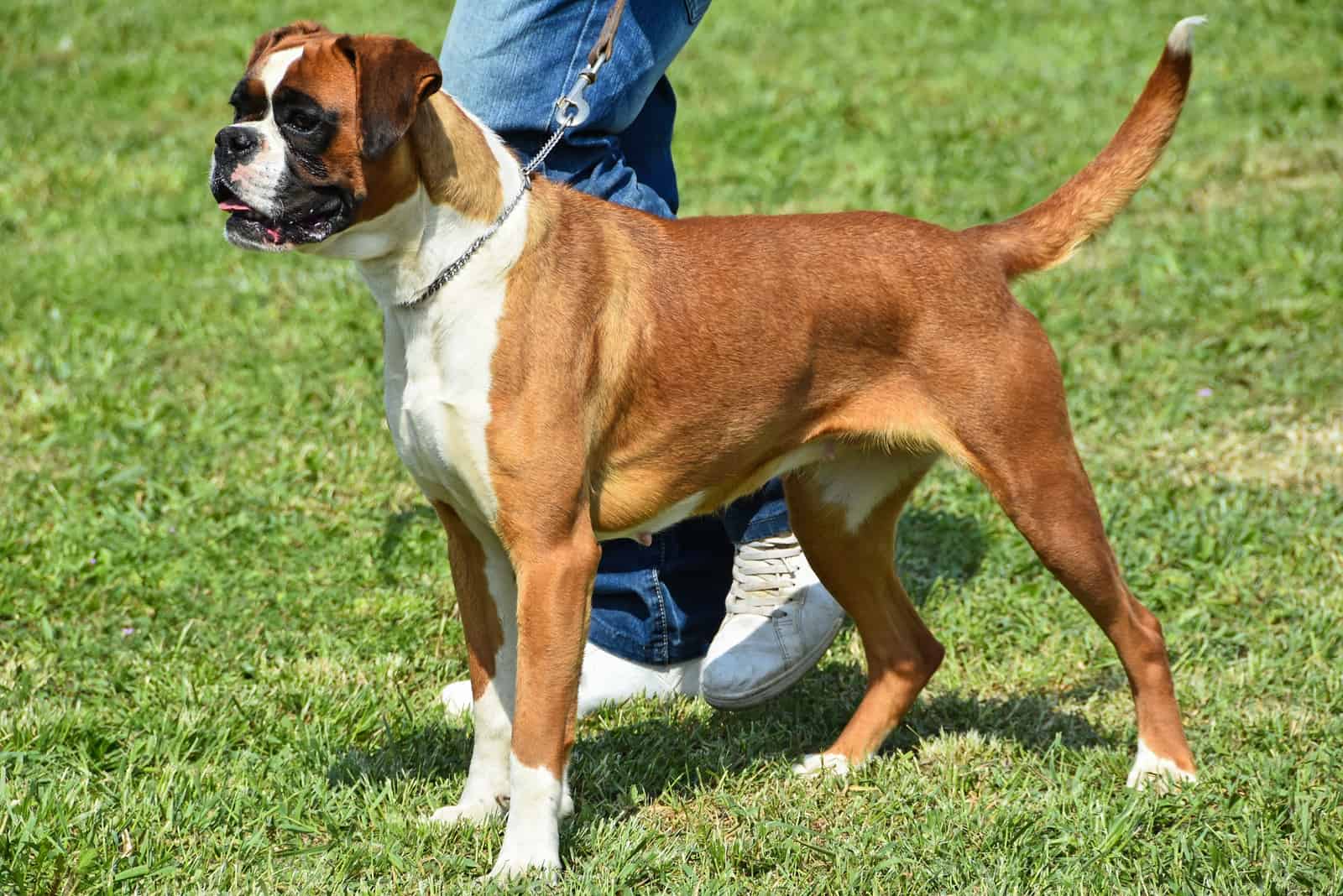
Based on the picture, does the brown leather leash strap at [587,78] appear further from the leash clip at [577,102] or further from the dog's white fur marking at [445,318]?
the dog's white fur marking at [445,318]

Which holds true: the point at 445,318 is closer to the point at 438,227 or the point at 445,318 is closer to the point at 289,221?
the point at 438,227

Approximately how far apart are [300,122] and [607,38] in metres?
1.09

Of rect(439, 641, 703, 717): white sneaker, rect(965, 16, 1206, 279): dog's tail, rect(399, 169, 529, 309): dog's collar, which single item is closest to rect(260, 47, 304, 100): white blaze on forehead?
rect(399, 169, 529, 309): dog's collar

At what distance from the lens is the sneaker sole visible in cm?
448

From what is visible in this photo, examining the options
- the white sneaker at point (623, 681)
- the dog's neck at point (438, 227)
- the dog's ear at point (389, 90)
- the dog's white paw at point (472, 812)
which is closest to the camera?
the dog's ear at point (389, 90)

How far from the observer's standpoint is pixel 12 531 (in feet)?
17.8

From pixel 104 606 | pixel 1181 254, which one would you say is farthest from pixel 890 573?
pixel 1181 254

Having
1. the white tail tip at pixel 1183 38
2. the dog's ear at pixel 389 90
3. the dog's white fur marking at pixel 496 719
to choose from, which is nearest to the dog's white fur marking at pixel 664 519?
the dog's white fur marking at pixel 496 719

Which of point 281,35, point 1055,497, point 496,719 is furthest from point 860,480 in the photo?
point 281,35

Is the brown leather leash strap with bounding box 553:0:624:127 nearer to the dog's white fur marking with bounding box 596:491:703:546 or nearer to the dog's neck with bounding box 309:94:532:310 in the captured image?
the dog's neck with bounding box 309:94:532:310

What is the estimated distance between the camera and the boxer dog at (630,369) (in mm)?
3344

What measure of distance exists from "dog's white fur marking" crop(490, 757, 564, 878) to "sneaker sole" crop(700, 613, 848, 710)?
3.50 feet

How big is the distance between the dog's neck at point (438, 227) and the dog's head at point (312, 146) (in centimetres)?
6

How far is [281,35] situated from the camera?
3.61 metres
